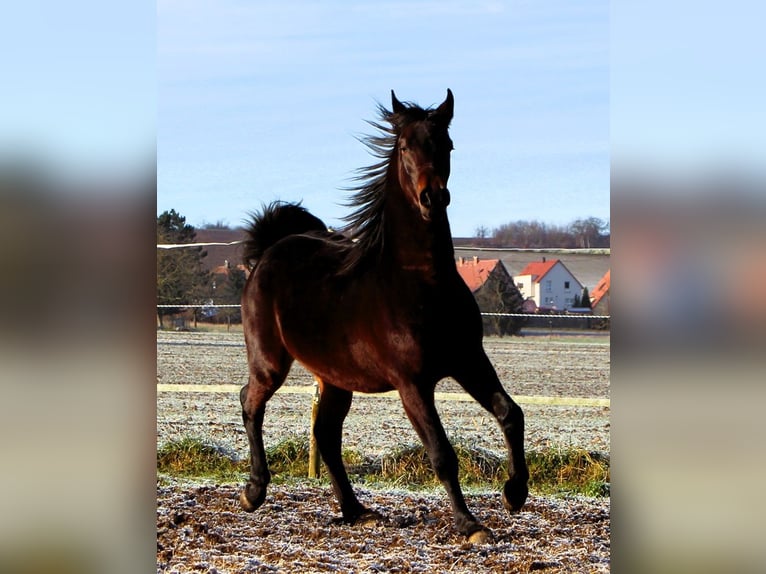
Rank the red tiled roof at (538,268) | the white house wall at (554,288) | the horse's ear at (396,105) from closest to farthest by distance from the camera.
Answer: the horse's ear at (396,105) < the red tiled roof at (538,268) < the white house wall at (554,288)

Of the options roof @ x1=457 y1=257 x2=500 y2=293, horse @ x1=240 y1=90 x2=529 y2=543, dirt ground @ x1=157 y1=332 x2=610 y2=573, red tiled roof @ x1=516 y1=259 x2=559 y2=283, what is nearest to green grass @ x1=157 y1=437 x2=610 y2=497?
dirt ground @ x1=157 y1=332 x2=610 y2=573

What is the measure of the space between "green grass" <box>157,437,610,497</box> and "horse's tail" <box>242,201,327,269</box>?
172 centimetres

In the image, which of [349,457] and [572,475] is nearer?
[572,475]

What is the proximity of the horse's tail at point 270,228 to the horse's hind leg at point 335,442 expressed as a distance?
0.89 meters

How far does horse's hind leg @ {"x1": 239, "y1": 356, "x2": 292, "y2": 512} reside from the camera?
16.7ft

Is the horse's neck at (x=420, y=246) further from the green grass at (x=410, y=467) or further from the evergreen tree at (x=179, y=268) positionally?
the evergreen tree at (x=179, y=268)

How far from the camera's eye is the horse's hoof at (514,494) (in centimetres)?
448

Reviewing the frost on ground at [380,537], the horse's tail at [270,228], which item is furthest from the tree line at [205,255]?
the frost on ground at [380,537]

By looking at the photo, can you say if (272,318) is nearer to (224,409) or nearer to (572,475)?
(572,475)

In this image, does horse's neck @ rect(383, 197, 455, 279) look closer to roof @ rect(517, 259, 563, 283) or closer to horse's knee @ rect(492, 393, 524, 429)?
horse's knee @ rect(492, 393, 524, 429)

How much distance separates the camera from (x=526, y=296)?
11.3 meters

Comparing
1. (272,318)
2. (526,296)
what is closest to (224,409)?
(526,296)

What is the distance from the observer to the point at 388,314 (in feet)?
14.3
